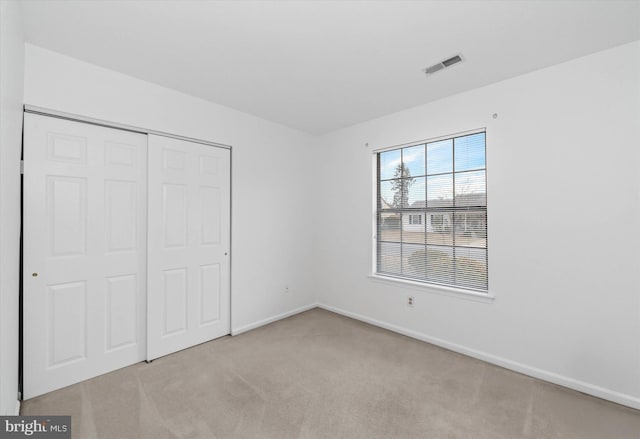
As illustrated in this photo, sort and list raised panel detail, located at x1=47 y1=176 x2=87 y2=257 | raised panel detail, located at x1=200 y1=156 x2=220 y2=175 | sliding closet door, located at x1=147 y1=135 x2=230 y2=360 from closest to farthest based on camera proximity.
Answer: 1. raised panel detail, located at x1=47 y1=176 x2=87 y2=257
2. sliding closet door, located at x1=147 y1=135 x2=230 y2=360
3. raised panel detail, located at x1=200 y1=156 x2=220 y2=175

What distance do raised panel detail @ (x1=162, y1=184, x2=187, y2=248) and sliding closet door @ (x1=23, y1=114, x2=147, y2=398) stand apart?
18 centimetres

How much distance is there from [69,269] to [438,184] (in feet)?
11.6

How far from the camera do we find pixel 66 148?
225cm

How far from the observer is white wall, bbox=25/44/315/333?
7.31ft

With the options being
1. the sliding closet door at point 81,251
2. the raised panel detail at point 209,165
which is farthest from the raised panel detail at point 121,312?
the raised panel detail at point 209,165

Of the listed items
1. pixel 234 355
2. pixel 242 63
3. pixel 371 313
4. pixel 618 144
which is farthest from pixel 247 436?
pixel 618 144

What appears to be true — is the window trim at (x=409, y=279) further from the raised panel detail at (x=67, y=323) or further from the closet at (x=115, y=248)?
the raised panel detail at (x=67, y=323)

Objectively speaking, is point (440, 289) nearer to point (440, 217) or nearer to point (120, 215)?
point (440, 217)

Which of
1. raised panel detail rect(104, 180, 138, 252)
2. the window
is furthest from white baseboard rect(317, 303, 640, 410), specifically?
raised panel detail rect(104, 180, 138, 252)

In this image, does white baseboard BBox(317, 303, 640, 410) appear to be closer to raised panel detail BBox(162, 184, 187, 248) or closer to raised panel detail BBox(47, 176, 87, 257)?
raised panel detail BBox(162, 184, 187, 248)

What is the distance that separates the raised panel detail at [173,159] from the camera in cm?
277

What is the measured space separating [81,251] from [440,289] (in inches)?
132

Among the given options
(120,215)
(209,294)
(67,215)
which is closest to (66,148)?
(67,215)

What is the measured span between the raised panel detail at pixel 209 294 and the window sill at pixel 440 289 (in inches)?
73.7
